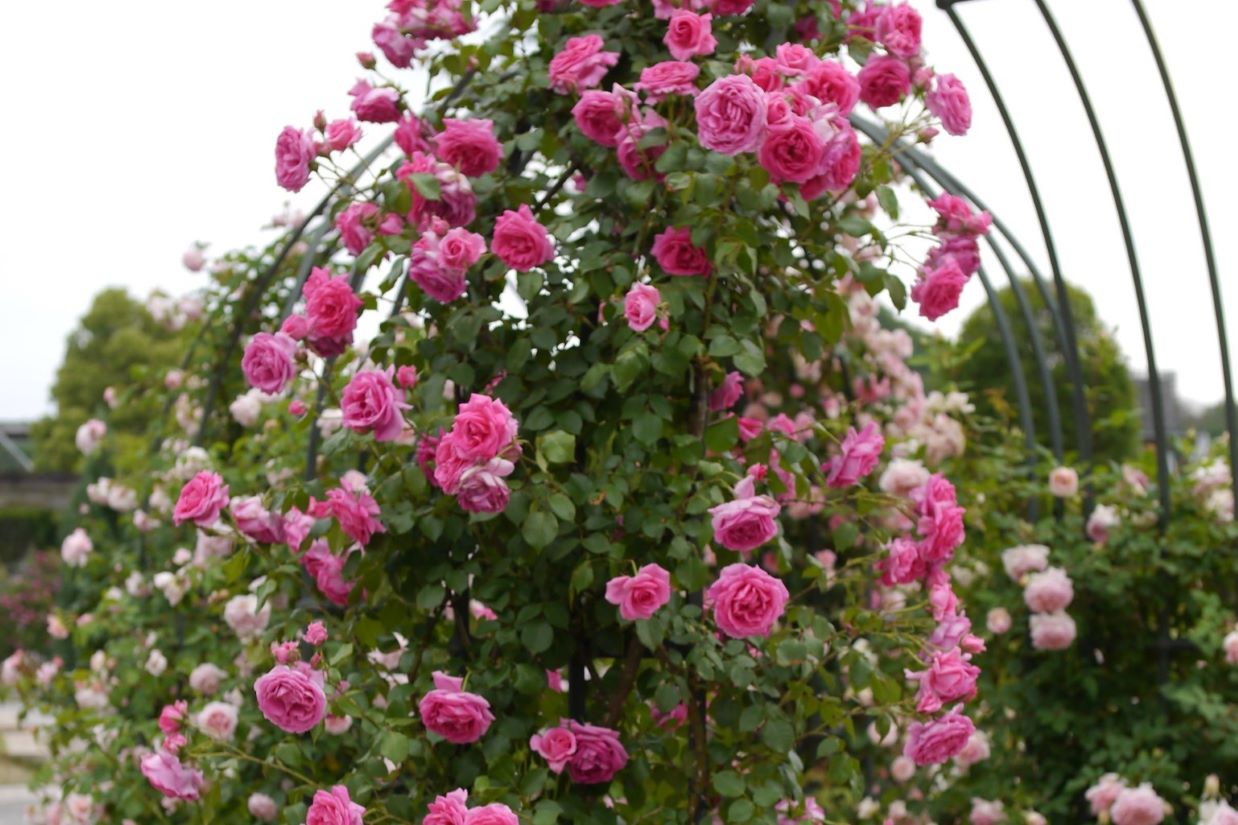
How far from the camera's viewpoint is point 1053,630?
321cm

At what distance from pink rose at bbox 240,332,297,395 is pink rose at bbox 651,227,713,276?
54 centimetres

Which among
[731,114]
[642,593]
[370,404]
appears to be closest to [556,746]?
[642,593]

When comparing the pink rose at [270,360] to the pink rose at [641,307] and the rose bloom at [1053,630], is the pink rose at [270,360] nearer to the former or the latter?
the pink rose at [641,307]

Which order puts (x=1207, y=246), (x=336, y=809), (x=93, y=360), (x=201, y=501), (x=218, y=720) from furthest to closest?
1. (x=93, y=360)
2. (x=1207, y=246)
3. (x=218, y=720)
4. (x=201, y=501)
5. (x=336, y=809)

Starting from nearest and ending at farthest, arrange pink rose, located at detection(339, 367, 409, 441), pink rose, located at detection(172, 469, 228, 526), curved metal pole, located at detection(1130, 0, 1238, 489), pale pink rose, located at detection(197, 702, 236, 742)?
pink rose, located at detection(339, 367, 409, 441) < pink rose, located at detection(172, 469, 228, 526) < pale pink rose, located at detection(197, 702, 236, 742) < curved metal pole, located at detection(1130, 0, 1238, 489)

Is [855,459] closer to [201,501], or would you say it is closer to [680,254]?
[680,254]

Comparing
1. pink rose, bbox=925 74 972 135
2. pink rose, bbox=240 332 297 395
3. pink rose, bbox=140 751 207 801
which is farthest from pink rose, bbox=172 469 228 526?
pink rose, bbox=925 74 972 135

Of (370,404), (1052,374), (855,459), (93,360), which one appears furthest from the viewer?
(93,360)

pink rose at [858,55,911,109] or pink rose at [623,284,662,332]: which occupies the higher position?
pink rose at [858,55,911,109]

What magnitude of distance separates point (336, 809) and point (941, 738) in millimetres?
834

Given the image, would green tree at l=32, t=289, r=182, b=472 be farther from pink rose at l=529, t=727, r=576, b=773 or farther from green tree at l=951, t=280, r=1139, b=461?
pink rose at l=529, t=727, r=576, b=773

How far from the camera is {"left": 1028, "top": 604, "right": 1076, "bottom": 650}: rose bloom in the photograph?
3.20 m

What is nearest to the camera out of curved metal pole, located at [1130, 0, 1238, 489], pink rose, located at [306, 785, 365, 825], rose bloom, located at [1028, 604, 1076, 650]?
pink rose, located at [306, 785, 365, 825]

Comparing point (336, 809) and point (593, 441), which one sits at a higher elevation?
point (593, 441)
